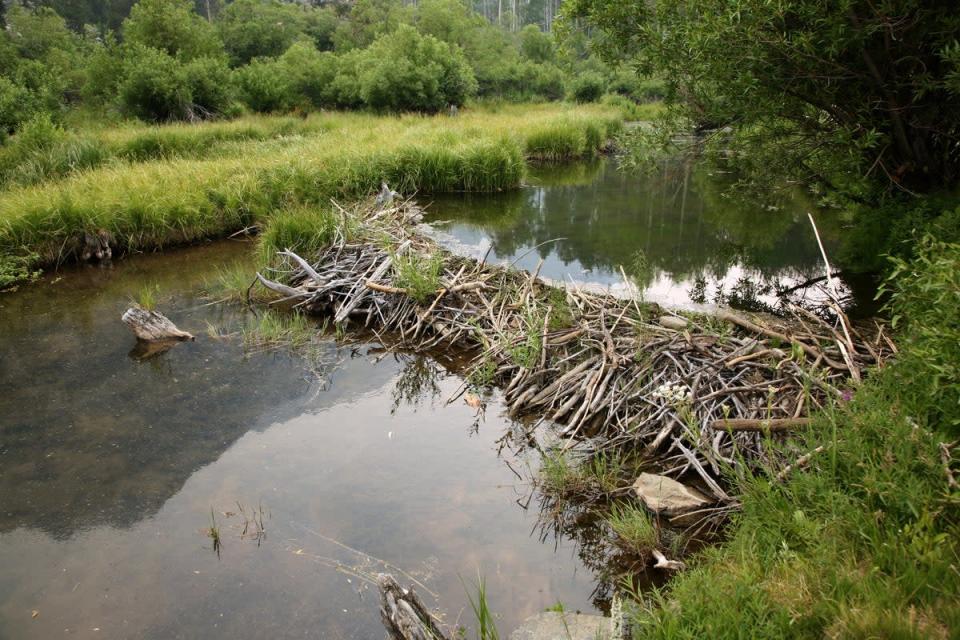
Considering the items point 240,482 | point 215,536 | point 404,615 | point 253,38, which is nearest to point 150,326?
point 240,482

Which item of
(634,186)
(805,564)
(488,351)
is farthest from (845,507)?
(634,186)

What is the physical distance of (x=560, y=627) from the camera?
3623 mm

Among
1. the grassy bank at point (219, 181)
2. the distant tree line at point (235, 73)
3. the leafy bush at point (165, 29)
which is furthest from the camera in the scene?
the leafy bush at point (165, 29)

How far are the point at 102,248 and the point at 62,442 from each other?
601cm

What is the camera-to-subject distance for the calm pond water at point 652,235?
9.34 m

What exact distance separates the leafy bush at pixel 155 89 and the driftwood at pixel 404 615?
2456cm

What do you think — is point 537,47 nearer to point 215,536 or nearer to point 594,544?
point 594,544

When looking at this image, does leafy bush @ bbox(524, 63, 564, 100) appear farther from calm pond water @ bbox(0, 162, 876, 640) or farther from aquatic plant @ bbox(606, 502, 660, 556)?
aquatic plant @ bbox(606, 502, 660, 556)

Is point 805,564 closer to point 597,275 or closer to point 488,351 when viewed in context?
point 488,351

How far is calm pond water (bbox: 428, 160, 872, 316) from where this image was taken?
9344mm

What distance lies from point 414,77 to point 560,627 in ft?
89.5

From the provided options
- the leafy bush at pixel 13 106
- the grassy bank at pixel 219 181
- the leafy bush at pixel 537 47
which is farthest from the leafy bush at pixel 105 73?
the leafy bush at pixel 537 47

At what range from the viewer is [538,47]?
2143 inches

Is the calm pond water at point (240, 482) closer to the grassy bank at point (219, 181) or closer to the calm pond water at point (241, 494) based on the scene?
the calm pond water at point (241, 494)
